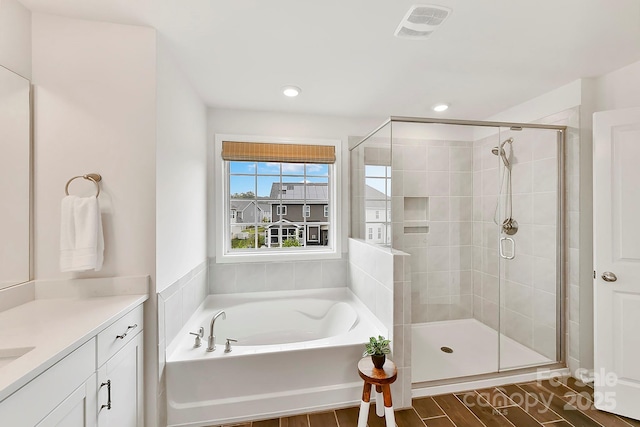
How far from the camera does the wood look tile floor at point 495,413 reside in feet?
5.71

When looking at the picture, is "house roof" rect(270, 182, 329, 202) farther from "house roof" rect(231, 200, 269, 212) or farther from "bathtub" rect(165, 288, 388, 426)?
"bathtub" rect(165, 288, 388, 426)

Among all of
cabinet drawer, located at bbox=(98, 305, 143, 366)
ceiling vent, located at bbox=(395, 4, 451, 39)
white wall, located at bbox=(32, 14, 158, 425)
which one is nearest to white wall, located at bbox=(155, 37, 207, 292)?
white wall, located at bbox=(32, 14, 158, 425)

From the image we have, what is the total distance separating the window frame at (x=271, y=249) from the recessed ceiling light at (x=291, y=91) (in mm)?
547

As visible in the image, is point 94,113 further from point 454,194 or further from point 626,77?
point 626,77

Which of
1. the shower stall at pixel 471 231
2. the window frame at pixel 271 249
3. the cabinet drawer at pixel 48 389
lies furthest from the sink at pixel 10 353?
the shower stall at pixel 471 231

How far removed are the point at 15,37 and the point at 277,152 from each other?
1831 mm

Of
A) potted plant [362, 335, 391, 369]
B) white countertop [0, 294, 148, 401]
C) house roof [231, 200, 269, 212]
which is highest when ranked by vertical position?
house roof [231, 200, 269, 212]

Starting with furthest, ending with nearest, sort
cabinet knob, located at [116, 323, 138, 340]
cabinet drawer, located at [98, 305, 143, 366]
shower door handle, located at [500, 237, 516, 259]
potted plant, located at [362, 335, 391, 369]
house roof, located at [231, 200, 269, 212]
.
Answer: house roof, located at [231, 200, 269, 212] → shower door handle, located at [500, 237, 516, 259] → potted plant, located at [362, 335, 391, 369] → cabinet knob, located at [116, 323, 138, 340] → cabinet drawer, located at [98, 305, 143, 366]

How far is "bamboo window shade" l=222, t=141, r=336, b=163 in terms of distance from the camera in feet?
9.05

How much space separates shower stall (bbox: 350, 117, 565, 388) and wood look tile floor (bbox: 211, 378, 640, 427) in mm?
186

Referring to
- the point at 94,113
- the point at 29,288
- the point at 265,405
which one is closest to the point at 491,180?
the point at 265,405

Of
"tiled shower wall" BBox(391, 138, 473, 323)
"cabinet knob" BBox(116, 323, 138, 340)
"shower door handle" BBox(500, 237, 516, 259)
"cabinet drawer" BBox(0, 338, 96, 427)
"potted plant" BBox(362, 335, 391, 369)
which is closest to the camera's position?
"cabinet drawer" BBox(0, 338, 96, 427)

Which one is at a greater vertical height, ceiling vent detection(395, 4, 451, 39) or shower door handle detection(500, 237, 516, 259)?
ceiling vent detection(395, 4, 451, 39)

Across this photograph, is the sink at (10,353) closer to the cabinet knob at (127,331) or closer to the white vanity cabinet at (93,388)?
the white vanity cabinet at (93,388)
